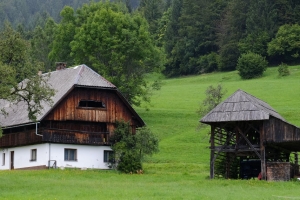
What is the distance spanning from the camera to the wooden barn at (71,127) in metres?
51.6

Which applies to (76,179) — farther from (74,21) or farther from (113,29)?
(74,21)

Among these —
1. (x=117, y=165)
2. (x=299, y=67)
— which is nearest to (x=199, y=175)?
(x=117, y=165)

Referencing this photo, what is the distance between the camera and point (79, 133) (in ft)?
174

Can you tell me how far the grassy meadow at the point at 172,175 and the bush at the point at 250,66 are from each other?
8.13m

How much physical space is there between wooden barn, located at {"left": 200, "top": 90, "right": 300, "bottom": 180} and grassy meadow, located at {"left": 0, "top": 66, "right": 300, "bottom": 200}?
1710 mm

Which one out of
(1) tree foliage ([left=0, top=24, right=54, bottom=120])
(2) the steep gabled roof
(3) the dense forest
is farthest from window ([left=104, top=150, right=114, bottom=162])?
(3) the dense forest

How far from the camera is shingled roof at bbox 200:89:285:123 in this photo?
4284cm

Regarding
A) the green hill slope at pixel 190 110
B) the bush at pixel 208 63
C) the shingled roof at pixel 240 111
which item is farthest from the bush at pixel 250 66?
the shingled roof at pixel 240 111

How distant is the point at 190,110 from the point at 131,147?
26.0 metres

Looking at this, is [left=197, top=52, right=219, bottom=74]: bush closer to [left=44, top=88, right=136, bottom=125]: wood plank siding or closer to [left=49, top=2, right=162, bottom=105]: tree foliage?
[left=49, top=2, right=162, bottom=105]: tree foliage

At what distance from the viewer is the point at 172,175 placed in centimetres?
4534

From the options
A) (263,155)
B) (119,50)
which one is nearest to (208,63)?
(119,50)

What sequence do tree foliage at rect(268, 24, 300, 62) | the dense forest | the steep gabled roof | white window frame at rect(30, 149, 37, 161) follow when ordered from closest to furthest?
1. the steep gabled roof
2. white window frame at rect(30, 149, 37, 161)
3. the dense forest
4. tree foliage at rect(268, 24, 300, 62)

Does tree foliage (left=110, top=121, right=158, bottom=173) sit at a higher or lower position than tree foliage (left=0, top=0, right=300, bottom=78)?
lower
